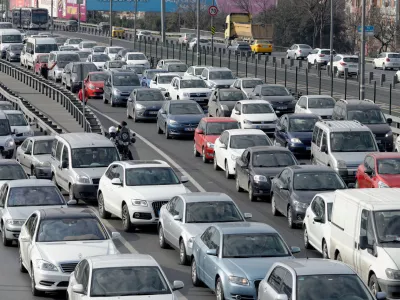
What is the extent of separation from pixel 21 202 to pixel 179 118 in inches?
718

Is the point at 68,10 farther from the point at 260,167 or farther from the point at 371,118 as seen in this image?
the point at 260,167

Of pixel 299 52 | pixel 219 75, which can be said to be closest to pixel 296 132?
pixel 219 75

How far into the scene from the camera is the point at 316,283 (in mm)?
15867

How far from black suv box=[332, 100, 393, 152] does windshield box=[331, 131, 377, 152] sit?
216 inches

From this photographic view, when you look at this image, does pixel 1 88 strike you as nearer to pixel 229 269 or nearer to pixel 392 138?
pixel 392 138

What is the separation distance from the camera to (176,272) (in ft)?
71.9

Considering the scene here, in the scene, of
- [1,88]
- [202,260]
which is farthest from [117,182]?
[1,88]

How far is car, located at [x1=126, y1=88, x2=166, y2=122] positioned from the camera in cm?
4797

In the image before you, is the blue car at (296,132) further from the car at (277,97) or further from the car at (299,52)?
the car at (299,52)

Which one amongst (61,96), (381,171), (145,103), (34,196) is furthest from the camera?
(61,96)

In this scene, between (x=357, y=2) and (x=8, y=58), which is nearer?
(x=8, y=58)

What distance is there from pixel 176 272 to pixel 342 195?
3481 millimetres

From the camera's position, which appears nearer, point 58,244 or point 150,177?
point 58,244

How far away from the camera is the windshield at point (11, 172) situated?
29.2m
